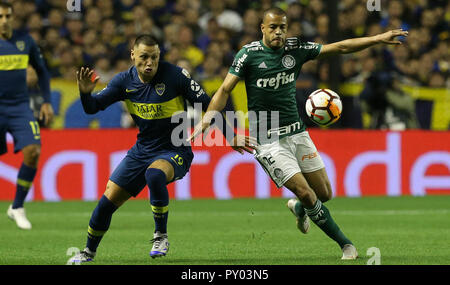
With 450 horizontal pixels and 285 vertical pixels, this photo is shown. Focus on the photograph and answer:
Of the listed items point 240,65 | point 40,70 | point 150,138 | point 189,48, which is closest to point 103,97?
point 150,138

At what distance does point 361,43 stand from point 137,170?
2.22 meters

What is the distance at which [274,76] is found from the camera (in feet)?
26.2

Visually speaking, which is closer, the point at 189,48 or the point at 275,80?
the point at 275,80

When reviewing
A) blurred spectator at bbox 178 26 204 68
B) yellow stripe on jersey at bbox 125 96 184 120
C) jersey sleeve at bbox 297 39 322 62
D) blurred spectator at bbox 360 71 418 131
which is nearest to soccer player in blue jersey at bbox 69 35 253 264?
yellow stripe on jersey at bbox 125 96 184 120

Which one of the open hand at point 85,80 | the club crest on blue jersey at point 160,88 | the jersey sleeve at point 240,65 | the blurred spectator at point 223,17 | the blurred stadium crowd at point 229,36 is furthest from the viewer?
the blurred spectator at point 223,17

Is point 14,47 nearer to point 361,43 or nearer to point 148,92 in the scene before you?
point 148,92

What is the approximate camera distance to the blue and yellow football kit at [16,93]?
10492 millimetres

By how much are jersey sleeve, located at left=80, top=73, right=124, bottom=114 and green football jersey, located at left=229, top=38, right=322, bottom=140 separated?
995 mm

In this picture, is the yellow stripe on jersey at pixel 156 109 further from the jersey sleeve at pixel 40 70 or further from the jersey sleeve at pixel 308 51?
the jersey sleeve at pixel 40 70

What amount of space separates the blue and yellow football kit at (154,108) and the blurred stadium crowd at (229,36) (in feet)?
22.6

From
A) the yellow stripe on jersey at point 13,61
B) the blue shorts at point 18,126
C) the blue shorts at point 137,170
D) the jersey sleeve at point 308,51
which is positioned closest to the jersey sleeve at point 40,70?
the yellow stripe on jersey at point 13,61

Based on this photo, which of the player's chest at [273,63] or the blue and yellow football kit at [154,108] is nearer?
the blue and yellow football kit at [154,108]

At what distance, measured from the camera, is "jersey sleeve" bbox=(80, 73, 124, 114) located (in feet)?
24.6

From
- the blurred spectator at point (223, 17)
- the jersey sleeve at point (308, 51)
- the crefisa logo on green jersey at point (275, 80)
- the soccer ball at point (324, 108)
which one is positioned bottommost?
the soccer ball at point (324, 108)
